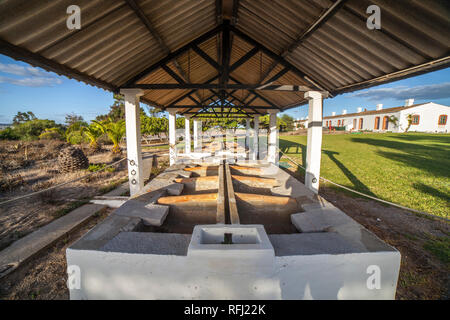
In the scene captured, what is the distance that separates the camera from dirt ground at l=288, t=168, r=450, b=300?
98.6 inches

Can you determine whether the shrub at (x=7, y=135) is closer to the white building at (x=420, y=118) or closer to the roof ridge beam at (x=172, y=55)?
the roof ridge beam at (x=172, y=55)

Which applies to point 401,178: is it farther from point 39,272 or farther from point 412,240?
point 39,272

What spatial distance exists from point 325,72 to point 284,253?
14.0 feet

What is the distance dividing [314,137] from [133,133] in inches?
196

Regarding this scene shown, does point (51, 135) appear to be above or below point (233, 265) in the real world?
above

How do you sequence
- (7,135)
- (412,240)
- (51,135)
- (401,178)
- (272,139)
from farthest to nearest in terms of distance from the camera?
1. (51,135)
2. (7,135)
3. (272,139)
4. (401,178)
5. (412,240)

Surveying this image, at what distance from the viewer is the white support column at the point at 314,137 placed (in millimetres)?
4965

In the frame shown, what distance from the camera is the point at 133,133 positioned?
198 inches

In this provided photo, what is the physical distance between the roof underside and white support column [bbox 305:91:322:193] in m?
0.36
